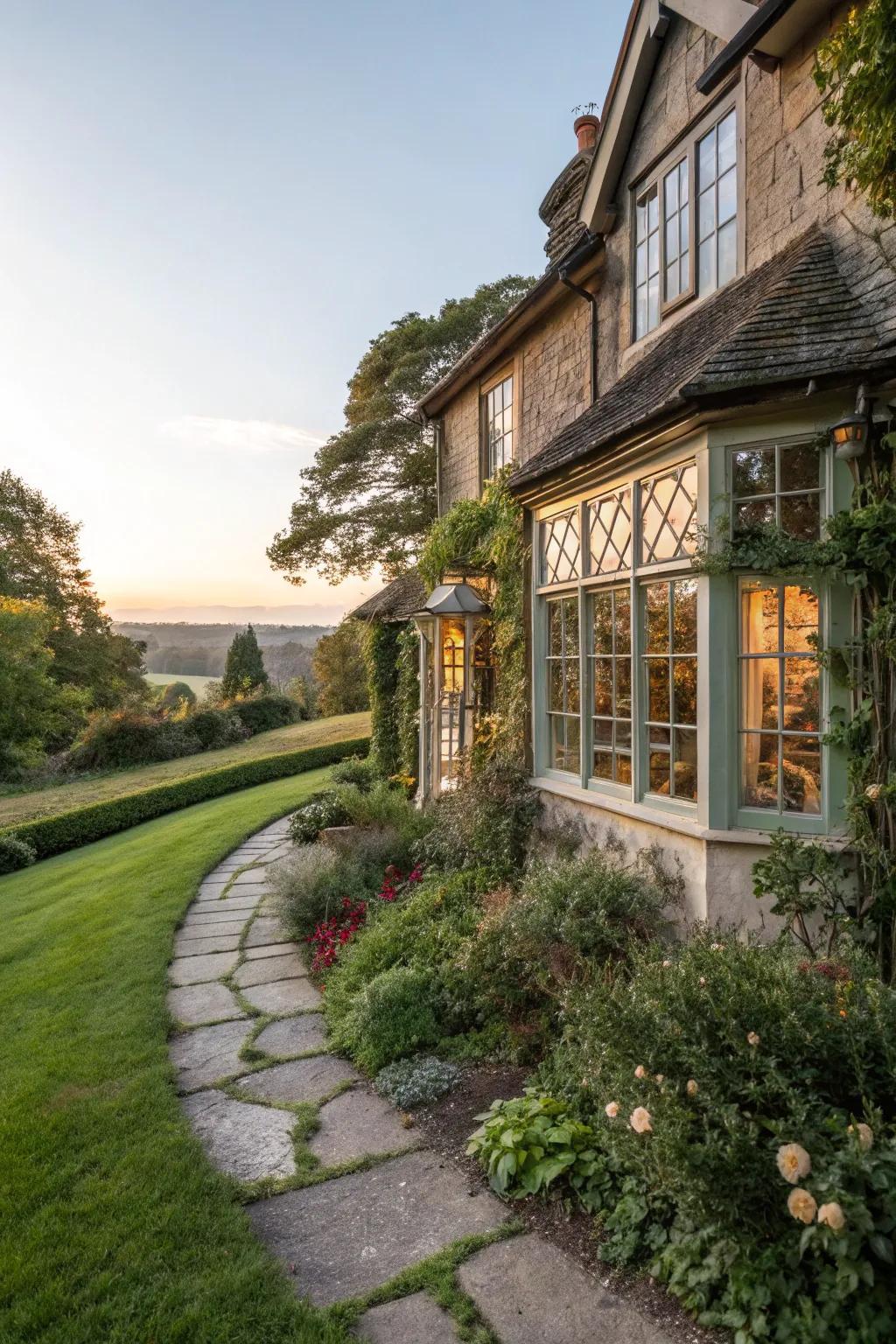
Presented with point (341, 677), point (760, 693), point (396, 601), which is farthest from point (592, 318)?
point (341, 677)

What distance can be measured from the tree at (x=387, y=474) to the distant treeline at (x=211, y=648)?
69.2 ft

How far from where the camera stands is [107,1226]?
2.77 m

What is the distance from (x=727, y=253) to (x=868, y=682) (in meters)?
3.94

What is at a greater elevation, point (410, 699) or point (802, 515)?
point (802, 515)

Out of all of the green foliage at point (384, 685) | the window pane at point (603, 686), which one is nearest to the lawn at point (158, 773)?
the green foliage at point (384, 685)

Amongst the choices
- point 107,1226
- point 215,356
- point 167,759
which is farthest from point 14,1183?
point 167,759

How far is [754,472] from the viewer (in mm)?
4332

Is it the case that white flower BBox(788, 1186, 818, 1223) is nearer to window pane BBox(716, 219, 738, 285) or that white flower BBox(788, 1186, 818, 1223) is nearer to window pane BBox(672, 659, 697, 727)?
window pane BBox(672, 659, 697, 727)

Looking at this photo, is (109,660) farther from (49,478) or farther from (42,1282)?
(42,1282)

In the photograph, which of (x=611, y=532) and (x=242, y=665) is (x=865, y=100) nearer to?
(x=611, y=532)

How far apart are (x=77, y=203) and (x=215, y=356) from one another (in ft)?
13.2

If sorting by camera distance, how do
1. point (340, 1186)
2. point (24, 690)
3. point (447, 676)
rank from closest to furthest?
point (340, 1186), point (447, 676), point (24, 690)

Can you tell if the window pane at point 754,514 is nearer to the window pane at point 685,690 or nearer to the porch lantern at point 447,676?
the window pane at point 685,690

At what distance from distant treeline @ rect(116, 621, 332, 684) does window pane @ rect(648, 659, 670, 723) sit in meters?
38.3
